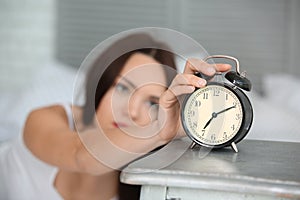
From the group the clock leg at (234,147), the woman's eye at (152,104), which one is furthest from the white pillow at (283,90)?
the clock leg at (234,147)

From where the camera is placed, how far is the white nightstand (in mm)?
624

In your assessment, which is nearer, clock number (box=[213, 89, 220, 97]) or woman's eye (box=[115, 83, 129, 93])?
clock number (box=[213, 89, 220, 97])

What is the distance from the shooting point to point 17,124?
5.78ft

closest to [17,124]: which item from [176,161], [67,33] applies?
[67,33]

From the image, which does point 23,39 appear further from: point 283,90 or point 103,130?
point 103,130

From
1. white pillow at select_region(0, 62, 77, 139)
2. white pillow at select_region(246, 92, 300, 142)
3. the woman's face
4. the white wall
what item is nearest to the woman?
the woman's face

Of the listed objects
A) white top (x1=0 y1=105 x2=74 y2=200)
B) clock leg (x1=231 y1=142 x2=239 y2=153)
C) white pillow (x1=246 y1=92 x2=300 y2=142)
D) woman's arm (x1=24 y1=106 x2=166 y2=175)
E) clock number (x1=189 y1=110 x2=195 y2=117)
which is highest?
clock number (x1=189 y1=110 x2=195 y2=117)

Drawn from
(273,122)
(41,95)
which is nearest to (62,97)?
(41,95)

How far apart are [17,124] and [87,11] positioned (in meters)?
0.59

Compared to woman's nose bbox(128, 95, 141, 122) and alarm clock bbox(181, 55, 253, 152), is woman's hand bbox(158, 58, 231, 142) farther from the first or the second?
woman's nose bbox(128, 95, 141, 122)

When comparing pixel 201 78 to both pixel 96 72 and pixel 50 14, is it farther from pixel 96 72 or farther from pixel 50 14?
pixel 50 14

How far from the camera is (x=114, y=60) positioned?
1243mm

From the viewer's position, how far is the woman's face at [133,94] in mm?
1055

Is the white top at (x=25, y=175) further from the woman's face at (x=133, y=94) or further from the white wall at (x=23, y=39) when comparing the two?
the white wall at (x=23, y=39)
